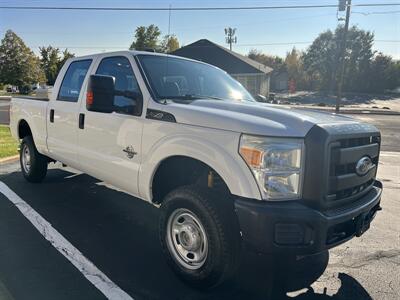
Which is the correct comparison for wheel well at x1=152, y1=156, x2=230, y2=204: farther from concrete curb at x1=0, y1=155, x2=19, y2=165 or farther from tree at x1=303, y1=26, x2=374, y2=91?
tree at x1=303, y1=26, x2=374, y2=91

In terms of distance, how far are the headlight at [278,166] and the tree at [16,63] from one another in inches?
2538

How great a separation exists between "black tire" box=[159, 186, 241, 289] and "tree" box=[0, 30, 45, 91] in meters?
64.0

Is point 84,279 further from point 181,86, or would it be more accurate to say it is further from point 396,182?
point 396,182

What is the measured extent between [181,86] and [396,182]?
5.88 metres

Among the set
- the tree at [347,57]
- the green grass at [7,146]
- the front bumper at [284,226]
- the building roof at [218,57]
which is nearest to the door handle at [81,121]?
the front bumper at [284,226]

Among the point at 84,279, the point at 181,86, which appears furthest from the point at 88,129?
the point at 84,279

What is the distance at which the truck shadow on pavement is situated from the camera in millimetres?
3469

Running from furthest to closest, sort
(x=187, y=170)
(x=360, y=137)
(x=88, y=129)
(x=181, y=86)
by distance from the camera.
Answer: (x=88, y=129)
(x=181, y=86)
(x=187, y=170)
(x=360, y=137)

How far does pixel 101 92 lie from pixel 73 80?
6.17 ft

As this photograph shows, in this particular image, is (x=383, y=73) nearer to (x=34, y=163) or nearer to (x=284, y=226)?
(x=34, y=163)

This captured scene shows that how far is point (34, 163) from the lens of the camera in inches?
254

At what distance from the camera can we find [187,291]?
3445mm

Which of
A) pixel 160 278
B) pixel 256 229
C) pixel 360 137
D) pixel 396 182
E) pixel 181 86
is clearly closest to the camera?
pixel 256 229

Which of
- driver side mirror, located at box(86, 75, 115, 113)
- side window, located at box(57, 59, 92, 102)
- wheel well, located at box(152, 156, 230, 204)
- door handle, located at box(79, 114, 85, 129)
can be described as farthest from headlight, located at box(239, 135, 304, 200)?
side window, located at box(57, 59, 92, 102)
